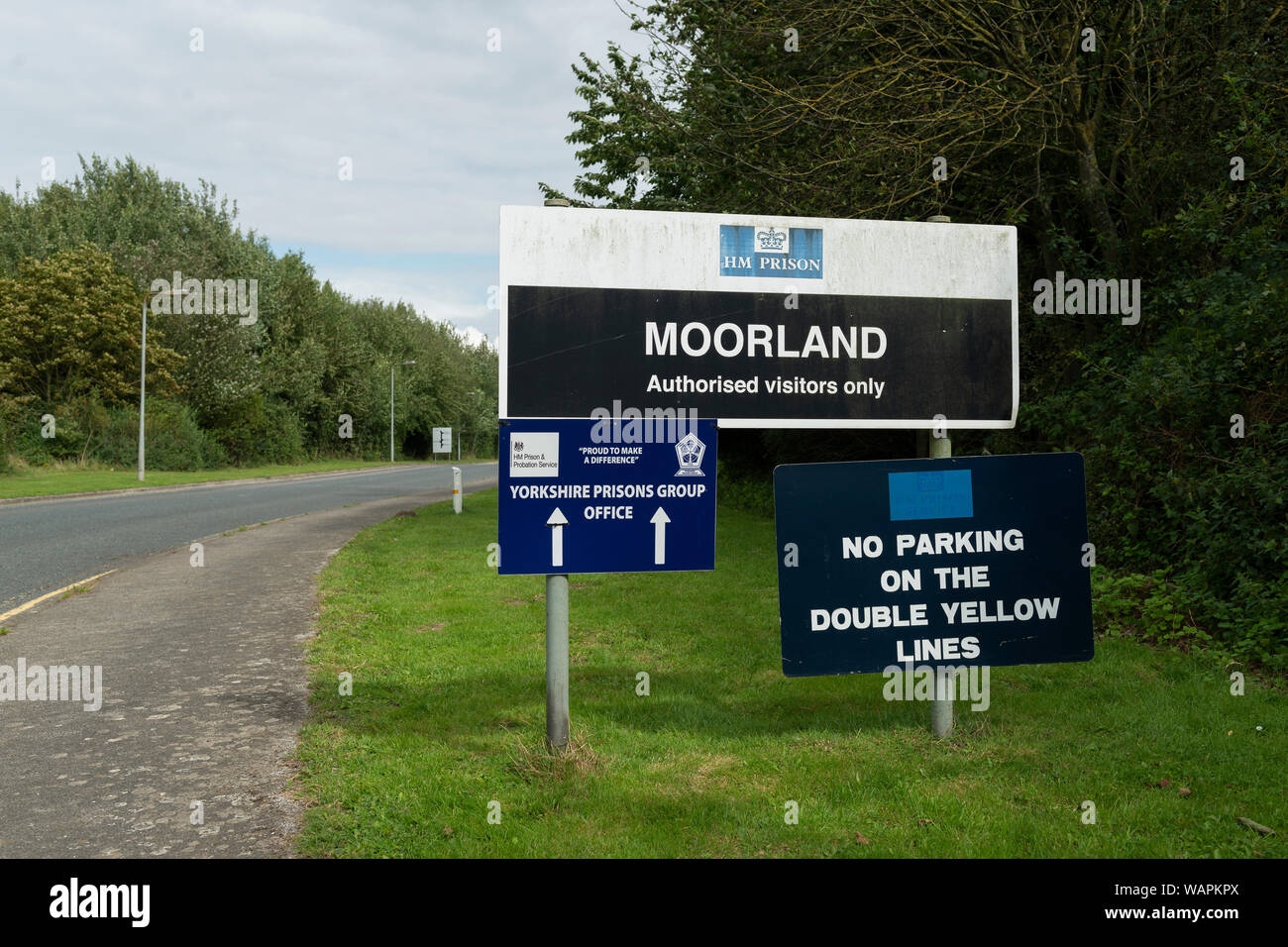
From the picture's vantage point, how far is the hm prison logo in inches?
200

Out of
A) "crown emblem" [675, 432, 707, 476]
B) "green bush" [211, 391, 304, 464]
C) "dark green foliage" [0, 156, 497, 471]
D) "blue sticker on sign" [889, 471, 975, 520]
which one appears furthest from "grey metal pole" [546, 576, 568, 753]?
"green bush" [211, 391, 304, 464]

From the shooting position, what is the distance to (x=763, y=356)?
16.8ft

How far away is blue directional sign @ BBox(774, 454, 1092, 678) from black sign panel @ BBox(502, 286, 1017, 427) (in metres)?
0.37

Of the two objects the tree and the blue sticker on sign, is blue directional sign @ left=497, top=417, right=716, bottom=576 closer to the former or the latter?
the blue sticker on sign

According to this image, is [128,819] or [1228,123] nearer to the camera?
[128,819]

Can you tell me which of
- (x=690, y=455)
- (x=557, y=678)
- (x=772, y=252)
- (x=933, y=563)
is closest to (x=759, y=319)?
(x=772, y=252)

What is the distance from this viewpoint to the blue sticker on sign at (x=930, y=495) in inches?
204

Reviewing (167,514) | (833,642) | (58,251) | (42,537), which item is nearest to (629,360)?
(833,642)

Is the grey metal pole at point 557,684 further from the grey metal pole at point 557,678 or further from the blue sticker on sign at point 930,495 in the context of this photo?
the blue sticker on sign at point 930,495

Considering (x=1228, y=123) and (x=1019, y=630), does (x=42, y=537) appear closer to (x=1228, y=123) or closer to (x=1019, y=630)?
(x=1019, y=630)

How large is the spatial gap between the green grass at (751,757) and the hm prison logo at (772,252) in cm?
259

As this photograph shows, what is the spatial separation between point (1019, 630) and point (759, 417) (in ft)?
6.11

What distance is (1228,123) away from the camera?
995 cm

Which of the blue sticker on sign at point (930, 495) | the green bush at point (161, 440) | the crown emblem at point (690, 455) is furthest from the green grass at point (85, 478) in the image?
the blue sticker on sign at point (930, 495)
